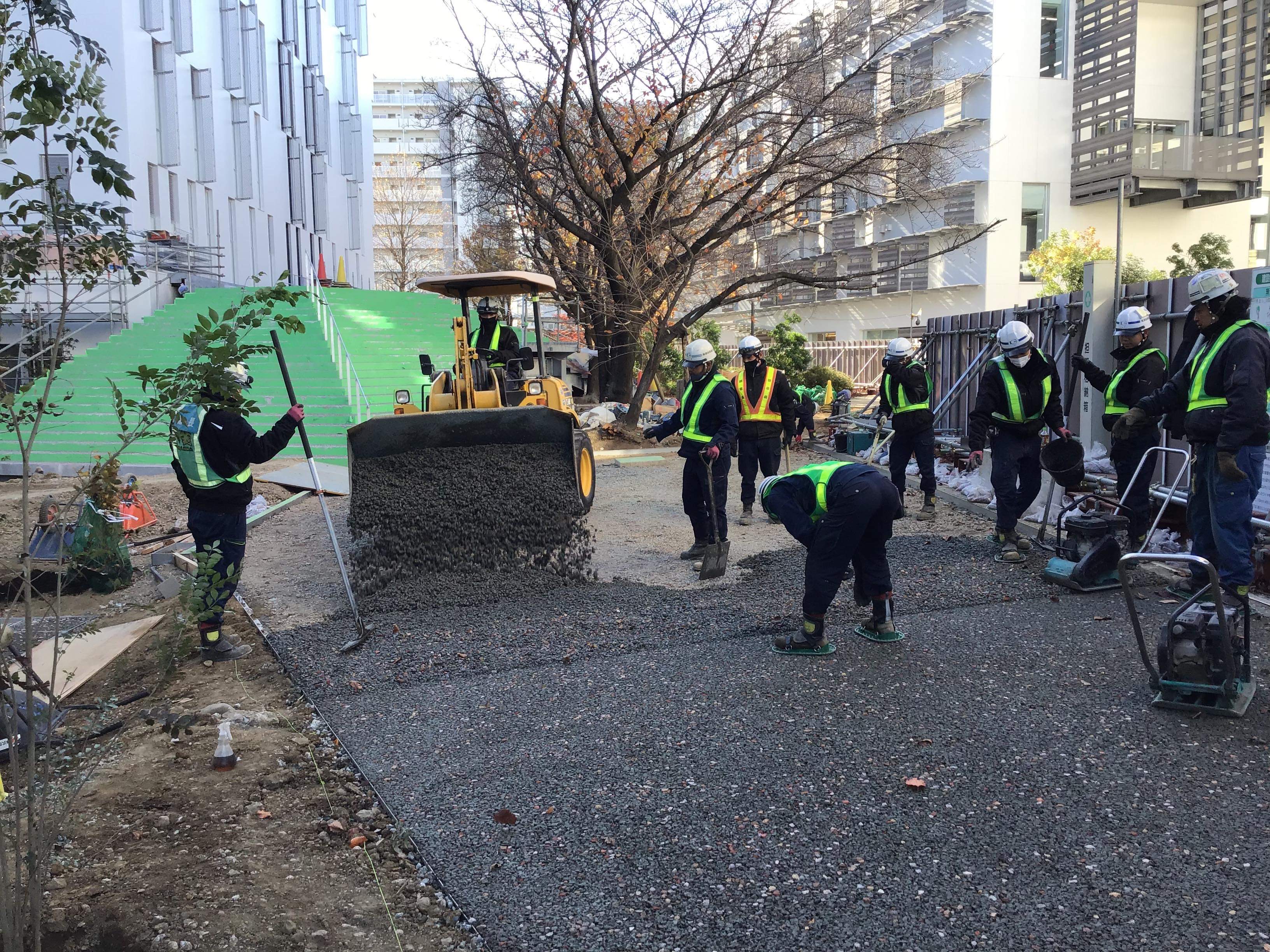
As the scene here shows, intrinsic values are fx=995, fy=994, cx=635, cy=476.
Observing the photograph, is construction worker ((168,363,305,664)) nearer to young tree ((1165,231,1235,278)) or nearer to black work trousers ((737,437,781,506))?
black work trousers ((737,437,781,506))

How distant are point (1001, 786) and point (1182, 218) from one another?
3775cm

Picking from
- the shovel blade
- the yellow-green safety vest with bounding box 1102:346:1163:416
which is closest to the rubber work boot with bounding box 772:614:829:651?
the shovel blade

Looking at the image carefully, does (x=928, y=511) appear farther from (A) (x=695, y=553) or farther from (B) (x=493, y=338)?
(B) (x=493, y=338)

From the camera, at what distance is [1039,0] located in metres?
34.8

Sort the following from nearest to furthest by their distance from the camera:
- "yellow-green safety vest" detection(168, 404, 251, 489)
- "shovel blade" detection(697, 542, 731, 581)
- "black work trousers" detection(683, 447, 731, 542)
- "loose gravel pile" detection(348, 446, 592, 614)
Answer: "yellow-green safety vest" detection(168, 404, 251, 489) → "loose gravel pile" detection(348, 446, 592, 614) → "shovel blade" detection(697, 542, 731, 581) → "black work trousers" detection(683, 447, 731, 542)

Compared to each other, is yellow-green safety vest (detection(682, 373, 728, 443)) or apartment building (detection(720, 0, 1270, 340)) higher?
apartment building (detection(720, 0, 1270, 340))

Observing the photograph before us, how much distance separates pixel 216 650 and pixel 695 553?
3.90 meters

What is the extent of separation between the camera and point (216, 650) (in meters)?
6.12

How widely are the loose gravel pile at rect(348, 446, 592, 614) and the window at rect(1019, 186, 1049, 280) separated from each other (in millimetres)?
32627

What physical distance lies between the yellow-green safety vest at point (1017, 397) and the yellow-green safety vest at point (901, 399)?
1.46 m

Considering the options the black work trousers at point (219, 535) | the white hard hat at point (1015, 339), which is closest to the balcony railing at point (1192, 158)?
the white hard hat at point (1015, 339)

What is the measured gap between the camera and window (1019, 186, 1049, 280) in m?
36.3

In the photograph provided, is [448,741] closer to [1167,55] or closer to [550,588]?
[550,588]

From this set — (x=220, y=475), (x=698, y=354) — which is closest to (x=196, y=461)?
(x=220, y=475)
